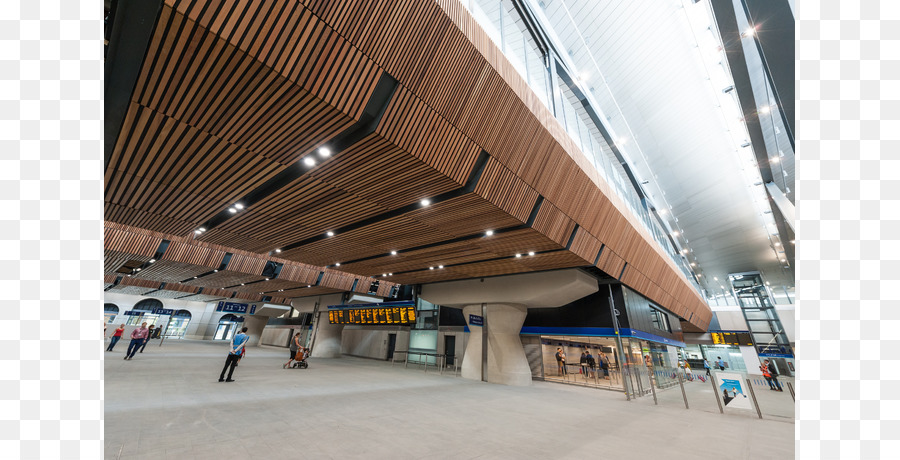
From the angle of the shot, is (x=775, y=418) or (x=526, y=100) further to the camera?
(x=775, y=418)

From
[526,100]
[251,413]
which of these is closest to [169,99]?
[251,413]

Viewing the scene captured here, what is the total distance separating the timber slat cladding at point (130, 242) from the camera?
12.7 meters

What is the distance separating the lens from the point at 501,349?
13156 millimetres

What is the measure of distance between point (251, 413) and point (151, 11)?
A: 586 cm

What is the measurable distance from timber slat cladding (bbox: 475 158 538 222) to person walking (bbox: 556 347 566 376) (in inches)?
450

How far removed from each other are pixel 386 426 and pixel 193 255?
15.2m

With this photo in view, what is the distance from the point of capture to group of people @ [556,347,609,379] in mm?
14781

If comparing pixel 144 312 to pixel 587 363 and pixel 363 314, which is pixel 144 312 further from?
pixel 587 363

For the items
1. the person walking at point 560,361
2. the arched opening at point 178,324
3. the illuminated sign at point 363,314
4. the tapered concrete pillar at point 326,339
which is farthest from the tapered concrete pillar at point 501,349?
the arched opening at point 178,324

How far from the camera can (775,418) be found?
7332 mm

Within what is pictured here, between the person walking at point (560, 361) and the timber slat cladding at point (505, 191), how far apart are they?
37.5ft

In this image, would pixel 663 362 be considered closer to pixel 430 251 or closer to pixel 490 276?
pixel 490 276

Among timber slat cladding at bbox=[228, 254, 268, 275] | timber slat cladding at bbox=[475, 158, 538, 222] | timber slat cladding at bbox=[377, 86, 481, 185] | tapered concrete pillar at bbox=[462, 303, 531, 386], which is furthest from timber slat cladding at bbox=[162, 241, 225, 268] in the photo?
timber slat cladding at bbox=[475, 158, 538, 222]
